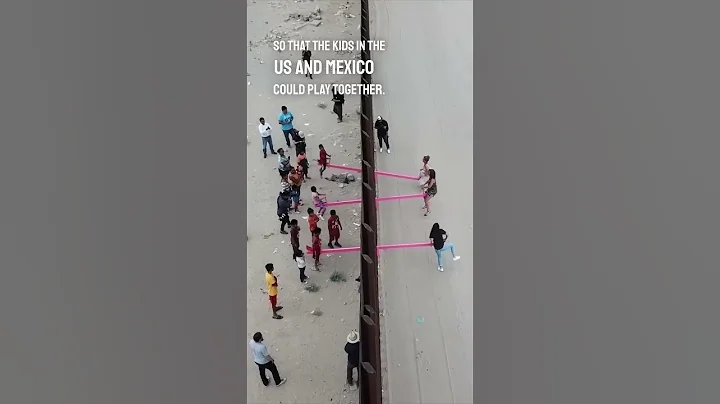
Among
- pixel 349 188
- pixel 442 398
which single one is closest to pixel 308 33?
pixel 349 188

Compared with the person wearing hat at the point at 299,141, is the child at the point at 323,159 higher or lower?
lower

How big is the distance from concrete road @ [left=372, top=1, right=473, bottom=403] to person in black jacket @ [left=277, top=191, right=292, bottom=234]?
6.25ft

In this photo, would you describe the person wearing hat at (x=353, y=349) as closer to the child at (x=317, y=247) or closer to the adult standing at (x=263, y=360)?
the adult standing at (x=263, y=360)

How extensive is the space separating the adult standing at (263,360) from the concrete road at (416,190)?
5.47ft

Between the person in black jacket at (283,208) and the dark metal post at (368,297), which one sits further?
the person in black jacket at (283,208)

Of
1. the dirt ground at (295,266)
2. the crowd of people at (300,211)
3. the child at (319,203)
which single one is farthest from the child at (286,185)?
the dirt ground at (295,266)

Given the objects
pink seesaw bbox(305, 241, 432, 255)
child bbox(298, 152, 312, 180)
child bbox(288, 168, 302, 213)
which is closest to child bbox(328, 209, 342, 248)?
pink seesaw bbox(305, 241, 432, 255)

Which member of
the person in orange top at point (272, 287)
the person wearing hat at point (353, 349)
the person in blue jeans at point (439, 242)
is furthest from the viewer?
the person in blue jeans at point (439, 242)

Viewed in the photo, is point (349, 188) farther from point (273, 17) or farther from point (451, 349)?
point (273, 17)

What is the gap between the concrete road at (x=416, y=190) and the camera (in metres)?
8.34

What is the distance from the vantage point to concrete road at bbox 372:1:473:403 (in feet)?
27.4

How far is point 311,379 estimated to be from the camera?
817 cm

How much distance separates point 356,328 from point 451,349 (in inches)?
61.0

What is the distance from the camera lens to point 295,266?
32.8ft
